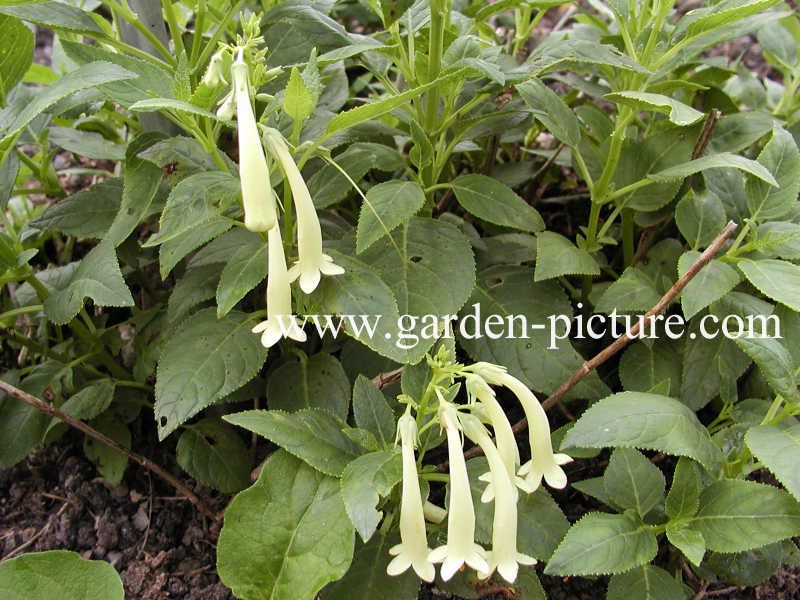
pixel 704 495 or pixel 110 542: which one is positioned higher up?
pixel 704 495

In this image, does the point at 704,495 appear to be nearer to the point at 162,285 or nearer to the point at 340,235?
the point at 340,235

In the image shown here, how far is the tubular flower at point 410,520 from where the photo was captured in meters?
1.30

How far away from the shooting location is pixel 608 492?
1.65 m

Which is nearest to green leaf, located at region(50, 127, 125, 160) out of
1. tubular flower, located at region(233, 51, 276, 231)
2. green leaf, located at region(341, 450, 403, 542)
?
tubular flower, located at region(233, 51, 276, 231)

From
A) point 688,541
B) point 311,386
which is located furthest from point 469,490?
point 311,386

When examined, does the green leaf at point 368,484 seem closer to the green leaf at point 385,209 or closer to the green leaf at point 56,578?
the green leaf at point 385,209

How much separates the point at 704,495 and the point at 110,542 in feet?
4.91

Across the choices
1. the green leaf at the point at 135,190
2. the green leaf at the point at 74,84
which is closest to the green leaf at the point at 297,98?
the green leaf at the point at 74,84

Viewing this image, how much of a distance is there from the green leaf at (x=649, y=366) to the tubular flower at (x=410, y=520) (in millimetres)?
836

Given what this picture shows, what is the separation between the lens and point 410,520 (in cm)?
131

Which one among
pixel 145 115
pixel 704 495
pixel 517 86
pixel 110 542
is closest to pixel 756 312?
pixel 704 495

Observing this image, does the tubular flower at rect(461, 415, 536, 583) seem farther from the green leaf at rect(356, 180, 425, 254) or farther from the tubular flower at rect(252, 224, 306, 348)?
the green leaf at rect(356, 180, 425, 254)

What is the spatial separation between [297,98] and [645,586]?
4.02 ft

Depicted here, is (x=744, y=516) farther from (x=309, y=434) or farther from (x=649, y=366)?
(x=309, y=434)
